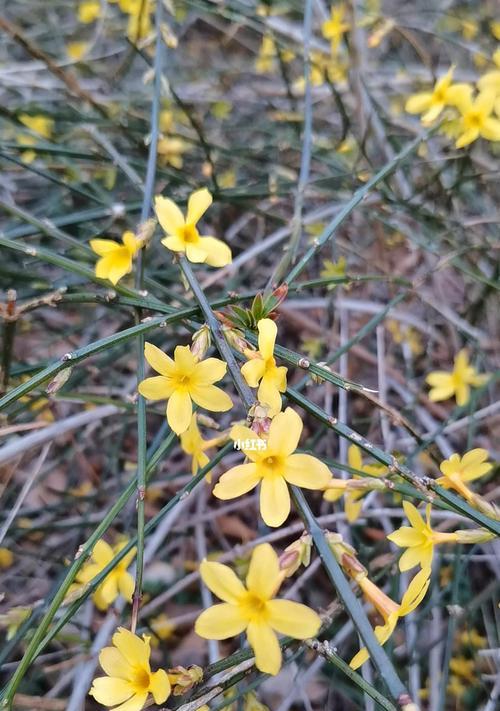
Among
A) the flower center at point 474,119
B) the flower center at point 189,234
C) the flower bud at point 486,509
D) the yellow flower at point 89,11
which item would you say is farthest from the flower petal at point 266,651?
the yellow flower at point 89,11

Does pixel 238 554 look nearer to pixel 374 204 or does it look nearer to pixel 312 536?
pixel 312 536

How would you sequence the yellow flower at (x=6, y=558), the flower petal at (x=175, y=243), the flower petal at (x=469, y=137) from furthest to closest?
the yellow flower at (x=6, y=558)
the flower petal at (x=469, y=137)
the flower petal at (x=175, y=243)

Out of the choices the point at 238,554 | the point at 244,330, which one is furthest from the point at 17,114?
the point at 238,554

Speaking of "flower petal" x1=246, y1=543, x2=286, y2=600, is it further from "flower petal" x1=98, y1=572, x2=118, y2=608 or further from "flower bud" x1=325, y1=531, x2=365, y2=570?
"flower petal" x1=98, y1=572, x2=118, y2=608

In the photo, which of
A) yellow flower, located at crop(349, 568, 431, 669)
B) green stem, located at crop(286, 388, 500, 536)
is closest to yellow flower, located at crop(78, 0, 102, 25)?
green stem, located at crop(286, 388, 500, 536)

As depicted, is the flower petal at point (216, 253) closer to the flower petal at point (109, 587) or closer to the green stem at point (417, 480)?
the green stem at point (417, 480)

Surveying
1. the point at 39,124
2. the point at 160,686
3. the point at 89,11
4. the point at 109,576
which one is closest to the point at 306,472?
the point at 160,686
